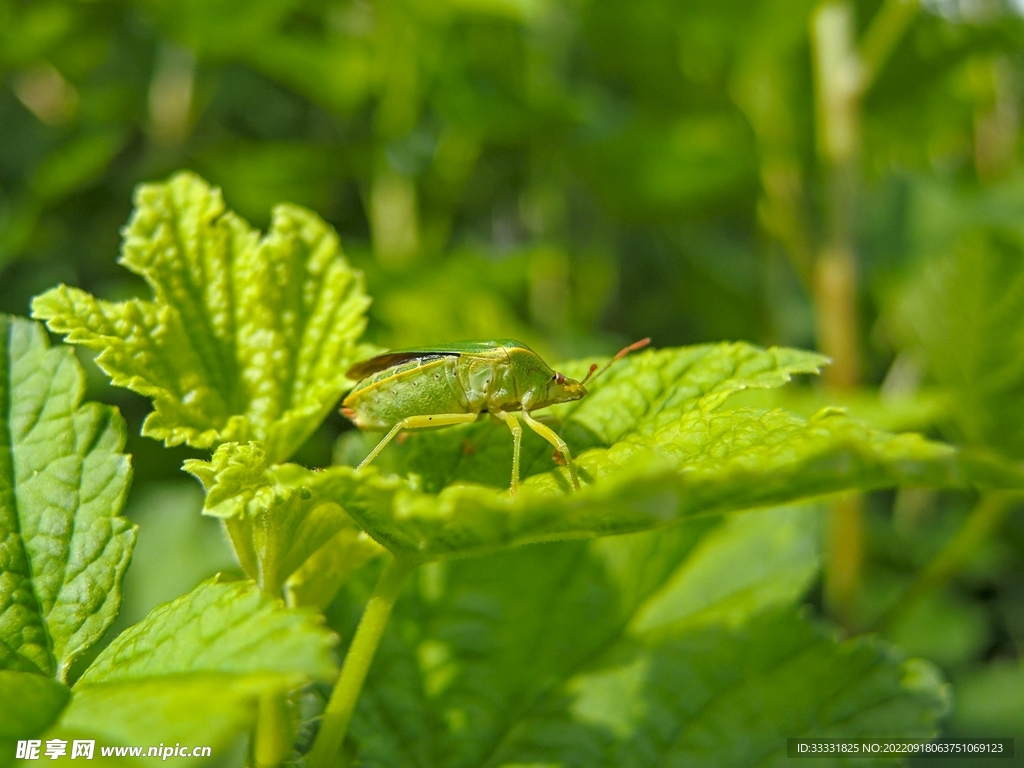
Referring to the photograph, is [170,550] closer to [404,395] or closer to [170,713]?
[404,395]

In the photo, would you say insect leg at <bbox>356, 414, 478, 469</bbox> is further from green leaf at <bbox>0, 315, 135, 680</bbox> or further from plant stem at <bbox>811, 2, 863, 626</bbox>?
plant stem at <bbox>811, 2, 863, 626</bbox>

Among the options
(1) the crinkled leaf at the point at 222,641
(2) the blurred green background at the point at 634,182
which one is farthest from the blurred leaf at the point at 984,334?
(1) the crinkled leaf at the point at 222,641

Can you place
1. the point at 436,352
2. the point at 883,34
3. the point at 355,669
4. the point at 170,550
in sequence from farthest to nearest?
the point at 883,34, the point at 170,550, the point at 436,352, the point at 355,669

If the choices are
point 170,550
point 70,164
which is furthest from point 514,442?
point 70,164

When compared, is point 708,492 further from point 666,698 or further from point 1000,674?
point 1000,674

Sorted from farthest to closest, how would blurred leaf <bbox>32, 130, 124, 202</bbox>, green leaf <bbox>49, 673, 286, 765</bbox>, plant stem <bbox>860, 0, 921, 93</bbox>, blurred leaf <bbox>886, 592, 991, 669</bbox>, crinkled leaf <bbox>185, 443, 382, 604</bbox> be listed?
blurred leaf <bbox>32, 130, 124, 202</bbox>, blurred leaf <bbox>886, 592, 991, 669</bbox>, plant stem <bbox>860, 0, 921, 93</bbox>, crinkled leaf <bbox>185, 443, 382, 604</bbox>, green leaf <bbox>49, 673, 286, 765</bbox>

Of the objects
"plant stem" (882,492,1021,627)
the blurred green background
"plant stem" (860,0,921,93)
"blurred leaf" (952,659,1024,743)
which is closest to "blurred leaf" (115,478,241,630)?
the blurred green background
